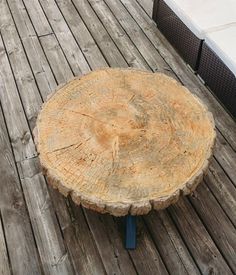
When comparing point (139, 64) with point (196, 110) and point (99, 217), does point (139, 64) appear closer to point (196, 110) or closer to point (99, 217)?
point (196, 110)

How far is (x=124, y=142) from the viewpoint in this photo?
1682 millimetres

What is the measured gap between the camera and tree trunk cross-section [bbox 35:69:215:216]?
1562 millimetres

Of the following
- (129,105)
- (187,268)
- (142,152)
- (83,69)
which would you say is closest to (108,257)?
(187,268)

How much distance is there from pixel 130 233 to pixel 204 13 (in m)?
1.59

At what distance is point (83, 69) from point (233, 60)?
3.53 ft

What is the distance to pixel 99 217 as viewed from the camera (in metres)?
1.98

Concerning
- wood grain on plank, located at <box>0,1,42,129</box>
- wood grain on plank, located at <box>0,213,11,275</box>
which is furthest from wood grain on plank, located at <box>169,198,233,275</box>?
wood grain on plank, located at <box>0,1,42,129</box>

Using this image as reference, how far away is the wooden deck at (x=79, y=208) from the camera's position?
184 cm

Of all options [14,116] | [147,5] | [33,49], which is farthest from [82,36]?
[14,116]

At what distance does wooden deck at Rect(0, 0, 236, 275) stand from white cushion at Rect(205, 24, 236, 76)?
14.0 inches

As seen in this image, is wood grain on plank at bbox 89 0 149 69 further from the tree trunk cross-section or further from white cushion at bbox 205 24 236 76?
the tree trunk cross-section

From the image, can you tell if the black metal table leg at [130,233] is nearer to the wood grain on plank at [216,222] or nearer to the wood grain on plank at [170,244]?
the wood grain on plank at [170,244]

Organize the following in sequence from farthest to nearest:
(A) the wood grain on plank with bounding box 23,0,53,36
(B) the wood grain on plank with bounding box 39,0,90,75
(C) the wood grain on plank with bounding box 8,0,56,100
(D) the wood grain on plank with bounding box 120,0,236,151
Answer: (A) the wood grain on plank with bounding box 23,0,53,36 < (B) the wood grain on plank with bounding box 39,0,90,75 < (C) the wood grain on plank with bounding box 8,0,56,100 < (D) the wood grain on plank with bounding box 120,0,236,151

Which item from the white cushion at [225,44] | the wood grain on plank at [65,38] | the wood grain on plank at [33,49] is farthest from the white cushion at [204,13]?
the wood grain on plank at [33,49]
